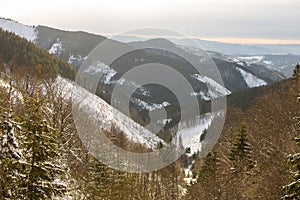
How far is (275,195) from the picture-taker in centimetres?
1812

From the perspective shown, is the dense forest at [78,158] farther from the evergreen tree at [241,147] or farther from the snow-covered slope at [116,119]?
the snow-covered slope at [116,119]

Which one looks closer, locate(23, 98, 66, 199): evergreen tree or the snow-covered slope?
locate(23, 98, 66, 199): evergreen tree

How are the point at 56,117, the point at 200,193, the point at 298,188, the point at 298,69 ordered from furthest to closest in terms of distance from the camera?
1. the point at 200,193
2. the point at 298,69
3. the point at 56,117
4. the point at 298,188

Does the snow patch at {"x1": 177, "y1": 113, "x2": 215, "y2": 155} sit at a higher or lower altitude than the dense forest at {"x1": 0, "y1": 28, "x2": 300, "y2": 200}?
lower

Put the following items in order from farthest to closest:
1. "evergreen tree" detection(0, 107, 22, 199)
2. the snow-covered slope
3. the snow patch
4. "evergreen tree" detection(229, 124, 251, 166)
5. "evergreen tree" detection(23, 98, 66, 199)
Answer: the snow patch < the snow-covered slope < "evergreen tree" detection(229, 124, 251, 166) < "evergreen tree" detection(23, 98, 66, 199) < "evergreen tree" detection(0, 107, 22, 199)

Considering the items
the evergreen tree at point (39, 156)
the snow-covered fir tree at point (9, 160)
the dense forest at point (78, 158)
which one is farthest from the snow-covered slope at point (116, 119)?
the snow-covered fir tree at point (9, 160)

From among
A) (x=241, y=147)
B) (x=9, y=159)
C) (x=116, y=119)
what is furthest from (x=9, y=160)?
(x=116, y=119)

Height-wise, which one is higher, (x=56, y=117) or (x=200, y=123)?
(x=56, y=117)

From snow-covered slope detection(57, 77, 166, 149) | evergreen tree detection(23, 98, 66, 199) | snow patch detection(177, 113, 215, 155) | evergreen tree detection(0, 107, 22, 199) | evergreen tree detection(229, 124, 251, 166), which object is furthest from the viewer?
snow patch detection(177, 113, 215, 155)

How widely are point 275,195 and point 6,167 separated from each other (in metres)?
13.7

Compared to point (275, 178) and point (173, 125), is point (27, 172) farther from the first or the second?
point (173, 125)

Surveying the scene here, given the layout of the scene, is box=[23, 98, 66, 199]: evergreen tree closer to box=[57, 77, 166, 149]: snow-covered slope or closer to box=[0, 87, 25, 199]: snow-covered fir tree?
box=[0, 87, 25, 199]: snow-covered fir tree

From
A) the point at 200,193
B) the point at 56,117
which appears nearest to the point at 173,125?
the point at 200,193

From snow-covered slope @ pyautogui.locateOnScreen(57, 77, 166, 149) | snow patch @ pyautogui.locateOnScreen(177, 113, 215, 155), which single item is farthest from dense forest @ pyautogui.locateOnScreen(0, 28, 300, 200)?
snow patch @ pyautogui.locateOnScreen(177, 113, 215, 155)
